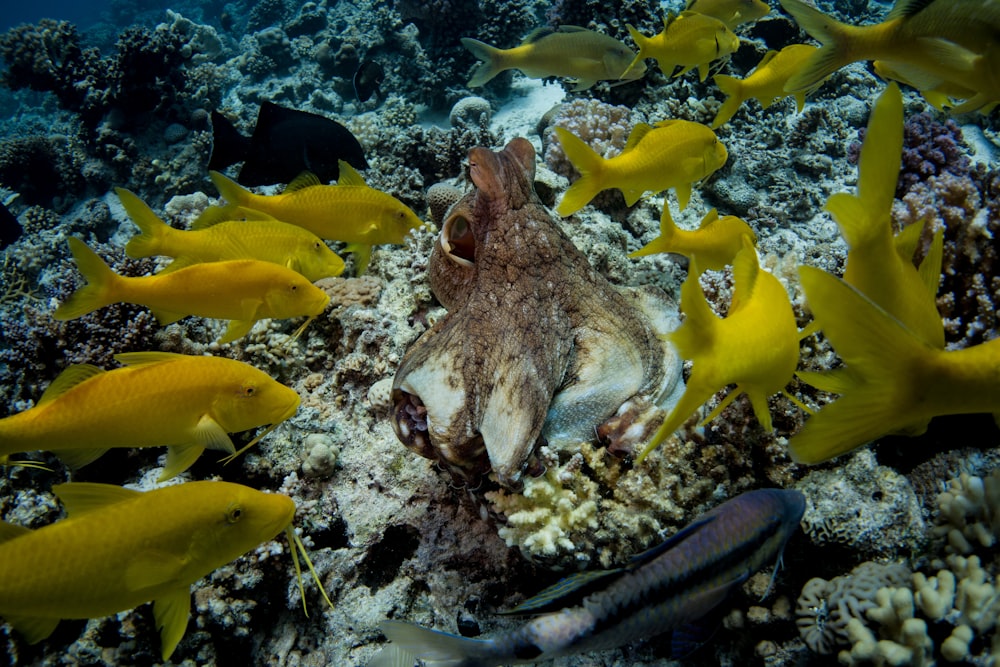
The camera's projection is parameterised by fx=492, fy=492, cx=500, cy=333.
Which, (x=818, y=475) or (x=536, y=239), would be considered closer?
(x=818, y=475)

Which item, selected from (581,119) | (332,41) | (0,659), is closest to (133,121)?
(332,41)

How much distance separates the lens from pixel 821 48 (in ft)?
7.68

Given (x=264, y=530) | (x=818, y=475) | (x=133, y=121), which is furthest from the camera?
(x=133, y=121)

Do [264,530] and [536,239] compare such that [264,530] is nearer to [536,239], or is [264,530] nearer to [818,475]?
[536,239]

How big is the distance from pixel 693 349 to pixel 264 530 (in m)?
1.74

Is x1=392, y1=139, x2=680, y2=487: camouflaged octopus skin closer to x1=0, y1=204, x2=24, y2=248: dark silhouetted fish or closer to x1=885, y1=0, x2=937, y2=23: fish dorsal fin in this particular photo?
x1=885, y1=0, x2=937, y2=23: fish dorsal fin

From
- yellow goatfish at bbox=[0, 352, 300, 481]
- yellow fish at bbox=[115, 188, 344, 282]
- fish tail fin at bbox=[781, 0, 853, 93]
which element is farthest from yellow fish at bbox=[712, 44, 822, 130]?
yellow goatfish at bbox=[0, 352, 300, 481]

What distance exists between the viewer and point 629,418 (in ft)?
8.59

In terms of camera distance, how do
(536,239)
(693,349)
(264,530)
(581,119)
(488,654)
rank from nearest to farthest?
(693,349), (488,654), (264,530), (536,239), (581,119)

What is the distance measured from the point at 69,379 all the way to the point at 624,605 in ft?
7.55

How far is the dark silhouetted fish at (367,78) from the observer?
359 inches

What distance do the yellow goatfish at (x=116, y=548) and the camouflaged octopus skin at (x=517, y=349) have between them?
92cm

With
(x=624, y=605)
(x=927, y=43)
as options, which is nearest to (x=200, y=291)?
(x=624, y=605)

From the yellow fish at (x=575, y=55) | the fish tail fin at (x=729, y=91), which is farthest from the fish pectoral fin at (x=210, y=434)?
the yellow fish at (x=575, y=55)
